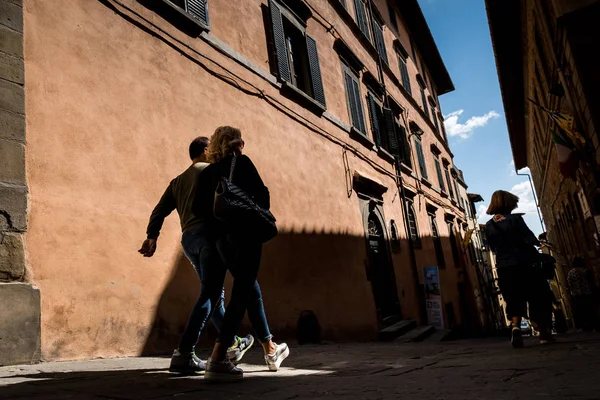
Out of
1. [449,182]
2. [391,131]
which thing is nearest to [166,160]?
[391,131]

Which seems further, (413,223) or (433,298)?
(413,223)

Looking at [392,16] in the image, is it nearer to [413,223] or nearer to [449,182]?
[449,182]

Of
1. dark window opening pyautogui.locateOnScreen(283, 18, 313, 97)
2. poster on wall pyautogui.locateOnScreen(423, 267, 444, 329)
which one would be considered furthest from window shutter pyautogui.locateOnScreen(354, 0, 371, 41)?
poster on wall pyautogui.locateOnScreen(423, 267, 444, 329)

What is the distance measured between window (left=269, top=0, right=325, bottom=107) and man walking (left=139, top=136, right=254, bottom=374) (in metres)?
4.84

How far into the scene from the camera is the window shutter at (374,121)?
431 inches

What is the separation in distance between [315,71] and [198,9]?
3190 mm

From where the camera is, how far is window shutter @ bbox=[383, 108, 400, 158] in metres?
11.9

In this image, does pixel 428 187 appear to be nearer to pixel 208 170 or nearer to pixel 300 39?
pixel 300 39

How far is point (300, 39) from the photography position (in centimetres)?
836

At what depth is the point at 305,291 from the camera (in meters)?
6.11

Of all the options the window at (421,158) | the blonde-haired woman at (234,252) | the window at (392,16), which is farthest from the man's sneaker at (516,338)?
the window at (392,16)

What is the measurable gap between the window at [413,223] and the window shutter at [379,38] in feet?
14.7

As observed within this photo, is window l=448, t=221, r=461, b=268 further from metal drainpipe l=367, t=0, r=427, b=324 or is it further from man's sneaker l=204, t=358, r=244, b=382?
man's sneaker l=204, t=358, r=244, b=382

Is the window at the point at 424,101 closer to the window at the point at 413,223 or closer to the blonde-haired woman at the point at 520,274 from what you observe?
the window at the point at 413,223
